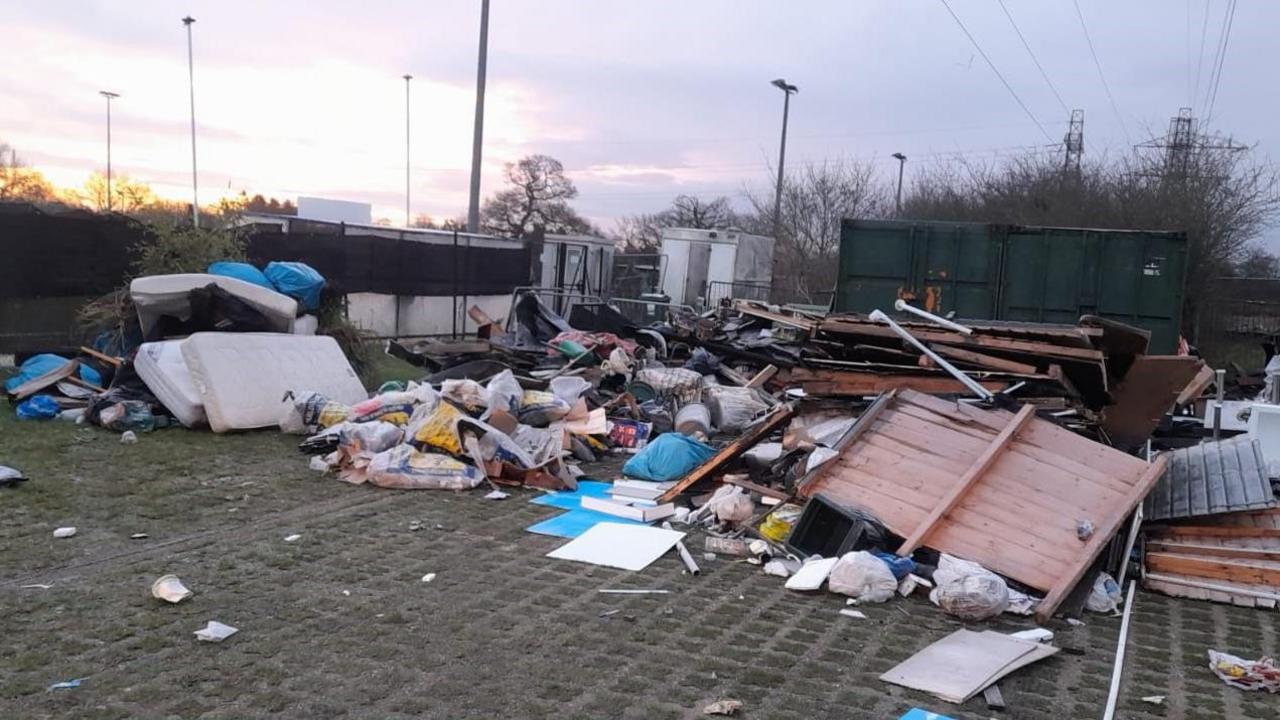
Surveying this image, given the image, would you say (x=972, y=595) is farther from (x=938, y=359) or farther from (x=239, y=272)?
(x=239, y=272)

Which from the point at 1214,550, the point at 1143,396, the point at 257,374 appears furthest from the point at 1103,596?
the point at 257,374

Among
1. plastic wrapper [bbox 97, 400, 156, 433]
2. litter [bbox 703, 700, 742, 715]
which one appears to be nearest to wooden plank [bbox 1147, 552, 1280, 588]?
litter [bbox 703, 700, 742, 715]

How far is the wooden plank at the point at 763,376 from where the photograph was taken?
1149 centimetres

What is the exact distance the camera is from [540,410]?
29.9ft

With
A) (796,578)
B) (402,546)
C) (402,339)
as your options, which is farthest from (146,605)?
(402,339)

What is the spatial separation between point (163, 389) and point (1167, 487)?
8458mm

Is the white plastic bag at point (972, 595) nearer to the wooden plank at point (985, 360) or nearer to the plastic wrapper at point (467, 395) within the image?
the wooden plank at point (985, 360)

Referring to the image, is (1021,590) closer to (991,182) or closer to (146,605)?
(146,605)

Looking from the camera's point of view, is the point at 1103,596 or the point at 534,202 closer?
the point at 1103,596

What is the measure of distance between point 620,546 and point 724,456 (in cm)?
171

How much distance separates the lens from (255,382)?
9.09 metres

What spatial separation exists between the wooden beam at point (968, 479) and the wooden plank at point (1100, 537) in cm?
73

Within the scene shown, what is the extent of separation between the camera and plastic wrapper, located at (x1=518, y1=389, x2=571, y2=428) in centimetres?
905

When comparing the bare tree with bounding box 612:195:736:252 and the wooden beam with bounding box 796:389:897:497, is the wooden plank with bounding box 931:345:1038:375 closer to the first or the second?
the wooden beam with bounding box 796:389:897:497
